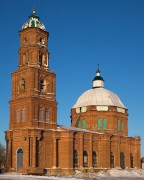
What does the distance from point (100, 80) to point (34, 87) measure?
20904 millimetres

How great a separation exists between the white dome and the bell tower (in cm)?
1299

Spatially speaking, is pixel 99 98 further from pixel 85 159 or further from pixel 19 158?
pixel 19 158

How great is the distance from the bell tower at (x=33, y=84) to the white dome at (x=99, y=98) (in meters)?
13.0

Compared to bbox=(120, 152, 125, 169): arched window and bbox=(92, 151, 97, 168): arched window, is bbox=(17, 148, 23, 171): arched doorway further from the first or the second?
bbox=(120, 152, 125, 169): arched window

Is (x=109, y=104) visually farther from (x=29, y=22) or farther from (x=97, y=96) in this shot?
(x=29, y=22)

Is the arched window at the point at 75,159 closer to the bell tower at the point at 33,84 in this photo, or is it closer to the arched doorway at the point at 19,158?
the bell tower at the point at 33,84

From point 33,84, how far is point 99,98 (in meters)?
17.4

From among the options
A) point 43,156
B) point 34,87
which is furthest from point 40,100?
point 43,156

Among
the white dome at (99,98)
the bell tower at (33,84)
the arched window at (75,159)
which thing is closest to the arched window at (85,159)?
the arched window at (75,159)

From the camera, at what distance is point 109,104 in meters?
59.0

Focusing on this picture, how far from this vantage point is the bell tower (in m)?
44.9

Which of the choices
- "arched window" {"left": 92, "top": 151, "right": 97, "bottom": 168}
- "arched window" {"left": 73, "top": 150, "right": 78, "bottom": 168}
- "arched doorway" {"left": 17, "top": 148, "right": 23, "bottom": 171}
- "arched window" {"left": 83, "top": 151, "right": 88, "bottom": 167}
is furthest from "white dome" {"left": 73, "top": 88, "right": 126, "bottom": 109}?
"arched doorway" {"left": 17, "top": 148, "right": 23, "bottom": 171}

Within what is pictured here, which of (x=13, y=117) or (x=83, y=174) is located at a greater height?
(x=13, y=117)

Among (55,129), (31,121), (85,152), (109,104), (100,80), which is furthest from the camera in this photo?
(100,80)
